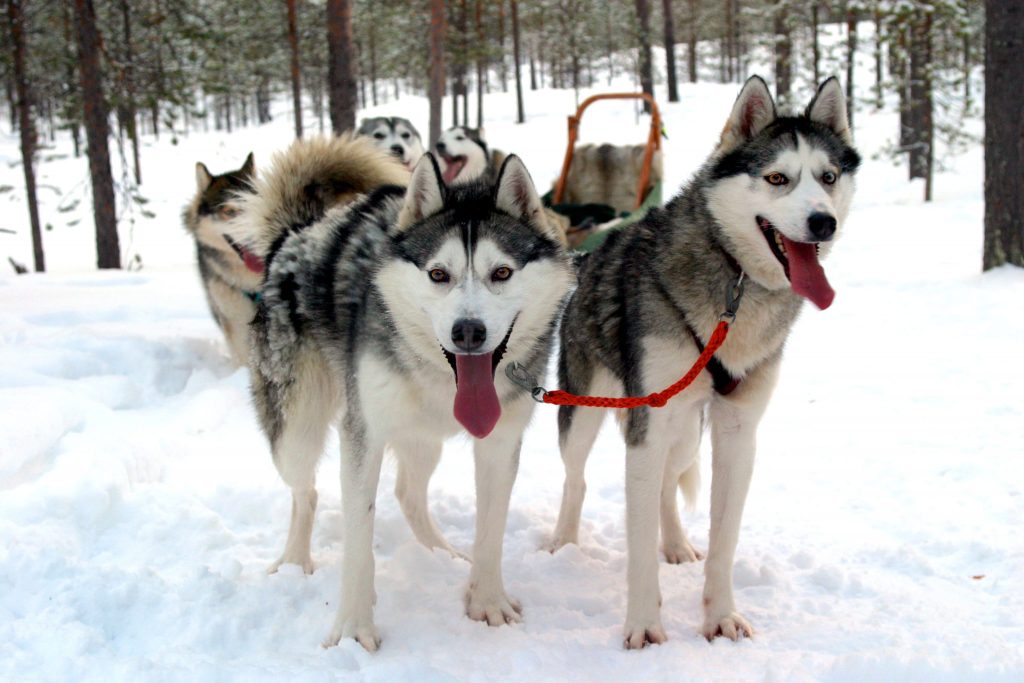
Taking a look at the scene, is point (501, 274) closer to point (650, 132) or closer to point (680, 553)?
point (680, 553)

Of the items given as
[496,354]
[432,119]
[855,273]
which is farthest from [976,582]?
[432,119]

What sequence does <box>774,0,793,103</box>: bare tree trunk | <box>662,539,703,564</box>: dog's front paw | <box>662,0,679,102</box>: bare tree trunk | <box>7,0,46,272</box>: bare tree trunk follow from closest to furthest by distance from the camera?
<box>662,539,703,564</box>: dog's front paw
<box>7,0,46,272</box>: bare tree trunk
<box>774,0,793,103</box>: bare tree trunk
<box>662,0,679,102</box>: bare tree trunk

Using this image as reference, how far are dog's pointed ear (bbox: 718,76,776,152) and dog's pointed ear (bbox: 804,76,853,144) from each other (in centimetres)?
14

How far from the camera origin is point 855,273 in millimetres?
8977

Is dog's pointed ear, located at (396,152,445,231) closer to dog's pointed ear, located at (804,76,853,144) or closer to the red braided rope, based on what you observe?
the red braided rope

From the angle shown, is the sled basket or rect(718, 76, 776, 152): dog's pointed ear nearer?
rect(718, 76, 776, 152): dog's pointed ear

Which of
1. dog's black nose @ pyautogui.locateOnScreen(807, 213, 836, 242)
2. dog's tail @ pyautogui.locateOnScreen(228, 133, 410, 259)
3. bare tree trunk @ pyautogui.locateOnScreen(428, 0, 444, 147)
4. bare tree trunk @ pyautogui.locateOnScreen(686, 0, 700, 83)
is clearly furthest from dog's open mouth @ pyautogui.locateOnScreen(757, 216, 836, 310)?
bare tree trunk @ pyautogui.locateOnScreen(686, 0, 700, 83)

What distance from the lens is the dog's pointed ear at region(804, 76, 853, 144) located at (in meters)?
2.70

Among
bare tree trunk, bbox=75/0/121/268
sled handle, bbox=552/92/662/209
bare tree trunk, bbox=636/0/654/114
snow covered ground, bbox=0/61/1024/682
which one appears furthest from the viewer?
bare tree trunk, bbox=636/0/654/114

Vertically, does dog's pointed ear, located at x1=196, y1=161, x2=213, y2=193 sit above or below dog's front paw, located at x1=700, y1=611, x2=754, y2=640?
above

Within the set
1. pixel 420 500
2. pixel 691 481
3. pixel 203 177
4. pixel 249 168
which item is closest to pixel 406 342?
pixel 420 500

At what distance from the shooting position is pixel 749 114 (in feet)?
8.92

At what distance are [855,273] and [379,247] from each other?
7473 mm

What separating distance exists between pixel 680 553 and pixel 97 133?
8.41 metres
